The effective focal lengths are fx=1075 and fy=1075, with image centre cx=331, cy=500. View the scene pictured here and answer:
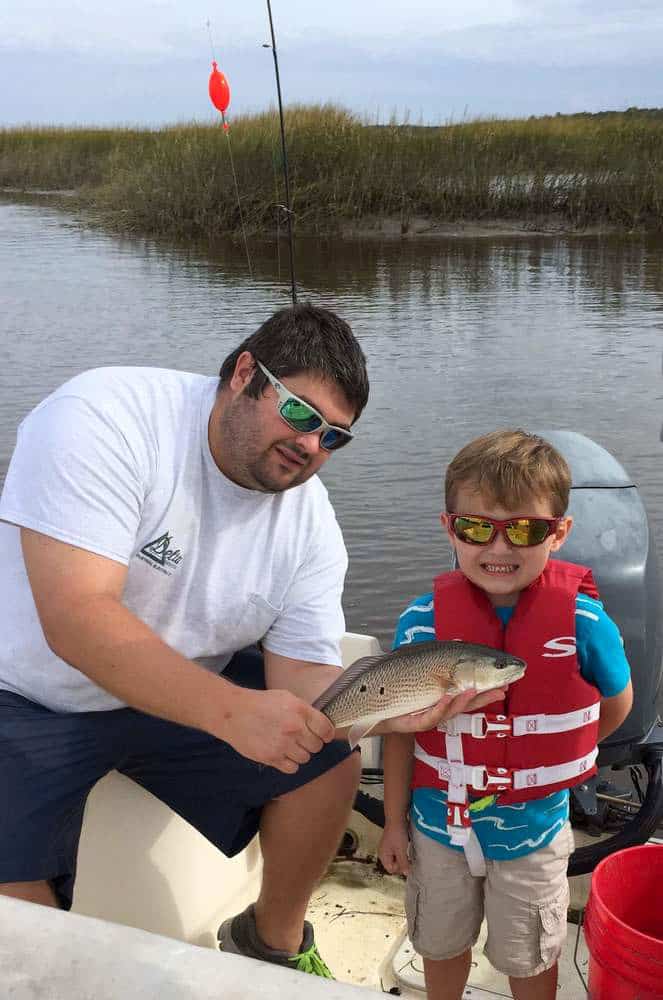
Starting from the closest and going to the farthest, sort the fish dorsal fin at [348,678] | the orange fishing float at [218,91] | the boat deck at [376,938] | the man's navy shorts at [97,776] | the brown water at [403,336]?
1. the fish dorsal fin at [348,678]
2. the man's navy shorts at [97,776]
3. the boat deck at [376,938]
4. the brown water at [403,336]
5. the orange fishing float at [218,91]

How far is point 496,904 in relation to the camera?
223 centimetres

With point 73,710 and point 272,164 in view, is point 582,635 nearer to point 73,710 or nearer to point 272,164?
point 73,710

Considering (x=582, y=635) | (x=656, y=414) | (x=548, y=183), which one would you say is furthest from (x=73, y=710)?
(x=548, y=183)

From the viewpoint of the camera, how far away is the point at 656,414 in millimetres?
8305

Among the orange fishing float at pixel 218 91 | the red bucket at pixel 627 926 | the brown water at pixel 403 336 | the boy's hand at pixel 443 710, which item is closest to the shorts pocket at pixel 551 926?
the red bucket at pixel 627 926

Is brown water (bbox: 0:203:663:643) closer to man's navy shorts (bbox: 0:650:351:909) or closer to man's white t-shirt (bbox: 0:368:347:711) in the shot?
man's white t-shirt (bbox: 0:368:347:711)

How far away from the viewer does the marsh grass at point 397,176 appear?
1972cm

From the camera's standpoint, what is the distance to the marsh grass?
1972 cm

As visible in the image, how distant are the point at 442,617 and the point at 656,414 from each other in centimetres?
651

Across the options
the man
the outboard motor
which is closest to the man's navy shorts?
the man

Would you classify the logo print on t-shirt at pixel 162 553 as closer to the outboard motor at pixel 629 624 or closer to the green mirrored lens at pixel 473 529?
the green mirrored lens at pixel 473 529

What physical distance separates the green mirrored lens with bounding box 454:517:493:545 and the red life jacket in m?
0.13

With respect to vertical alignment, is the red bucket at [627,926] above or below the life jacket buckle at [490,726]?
below

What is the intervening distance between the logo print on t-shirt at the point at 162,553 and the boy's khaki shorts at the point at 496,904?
796 millimetres
